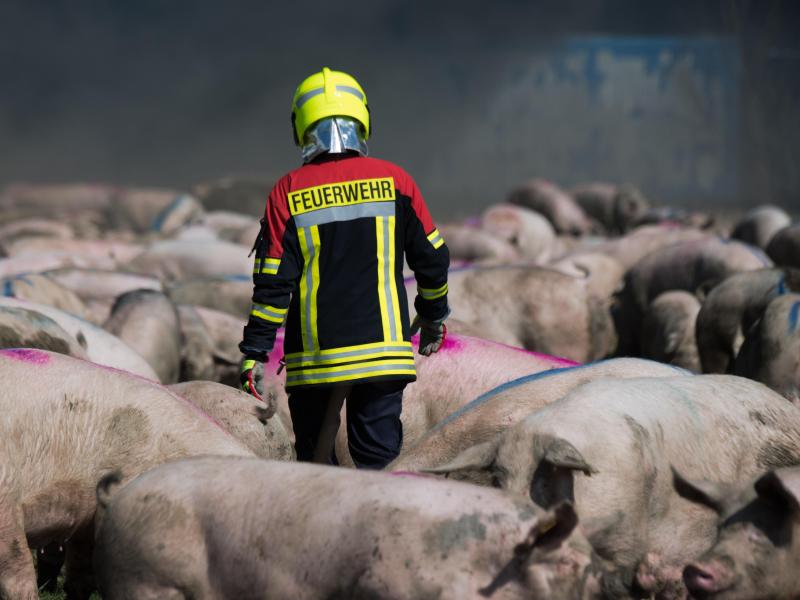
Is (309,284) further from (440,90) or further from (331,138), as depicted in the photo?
(440,90)

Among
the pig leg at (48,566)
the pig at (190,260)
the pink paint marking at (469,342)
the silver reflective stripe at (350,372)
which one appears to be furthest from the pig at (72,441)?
the pig at (190,260)

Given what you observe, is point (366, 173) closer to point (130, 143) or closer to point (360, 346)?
point (360, 346)

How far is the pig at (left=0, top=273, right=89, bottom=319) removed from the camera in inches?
265

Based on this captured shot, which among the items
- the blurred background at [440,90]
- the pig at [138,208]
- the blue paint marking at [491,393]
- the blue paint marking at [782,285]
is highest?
the blurred background at [440,90]

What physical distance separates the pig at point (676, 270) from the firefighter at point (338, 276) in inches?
183

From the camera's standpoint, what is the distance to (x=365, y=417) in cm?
370

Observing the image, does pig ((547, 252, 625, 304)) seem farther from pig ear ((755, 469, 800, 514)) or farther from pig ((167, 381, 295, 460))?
pig ear ((755, 469, 800, 514))

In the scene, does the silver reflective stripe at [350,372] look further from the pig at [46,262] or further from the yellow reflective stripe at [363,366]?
the pig at [46,262]

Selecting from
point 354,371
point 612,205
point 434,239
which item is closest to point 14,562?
point 354,371

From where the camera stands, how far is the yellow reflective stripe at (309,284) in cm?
360

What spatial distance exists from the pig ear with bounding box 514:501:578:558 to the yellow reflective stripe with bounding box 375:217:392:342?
3.66 ft

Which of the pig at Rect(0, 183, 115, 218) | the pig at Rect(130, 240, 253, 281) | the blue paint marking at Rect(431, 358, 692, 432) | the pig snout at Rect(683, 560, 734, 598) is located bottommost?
the pig snout at Rect(683, 560, 734, 598)

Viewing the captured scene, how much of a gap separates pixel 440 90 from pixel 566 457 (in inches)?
1016

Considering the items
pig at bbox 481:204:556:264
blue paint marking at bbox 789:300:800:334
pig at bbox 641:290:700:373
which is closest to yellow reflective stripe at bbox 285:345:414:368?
blue paint marking at bbox 789:300:800:334
